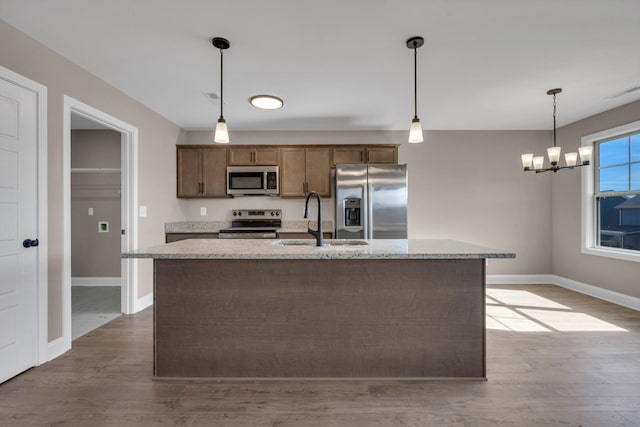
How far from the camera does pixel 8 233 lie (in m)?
1.95

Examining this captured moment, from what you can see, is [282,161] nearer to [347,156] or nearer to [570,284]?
[347,156]

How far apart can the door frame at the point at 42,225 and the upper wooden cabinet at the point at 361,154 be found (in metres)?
3.08

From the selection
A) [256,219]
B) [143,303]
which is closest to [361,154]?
[256,219]

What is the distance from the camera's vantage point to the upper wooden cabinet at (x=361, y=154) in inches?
170

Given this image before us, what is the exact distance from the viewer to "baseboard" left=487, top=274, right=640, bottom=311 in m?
3.42

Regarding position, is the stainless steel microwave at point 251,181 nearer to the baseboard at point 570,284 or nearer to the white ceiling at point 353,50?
the white ceiling at point 353,50

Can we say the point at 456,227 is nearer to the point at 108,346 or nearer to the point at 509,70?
the point at 509,70

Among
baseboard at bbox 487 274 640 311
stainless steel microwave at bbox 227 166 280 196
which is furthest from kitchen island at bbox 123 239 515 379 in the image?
baseboard at bbox 487 274 640 311

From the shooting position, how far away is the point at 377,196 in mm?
3916

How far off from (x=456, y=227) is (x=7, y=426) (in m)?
4.89

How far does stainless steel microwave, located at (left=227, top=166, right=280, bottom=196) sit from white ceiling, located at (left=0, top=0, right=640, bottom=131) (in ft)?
2.94

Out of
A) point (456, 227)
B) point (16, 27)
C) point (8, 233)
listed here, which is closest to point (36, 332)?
point (8, 233)

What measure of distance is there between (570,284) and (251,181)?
15.7ft

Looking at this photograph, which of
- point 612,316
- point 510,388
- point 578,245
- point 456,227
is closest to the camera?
point 510,388
